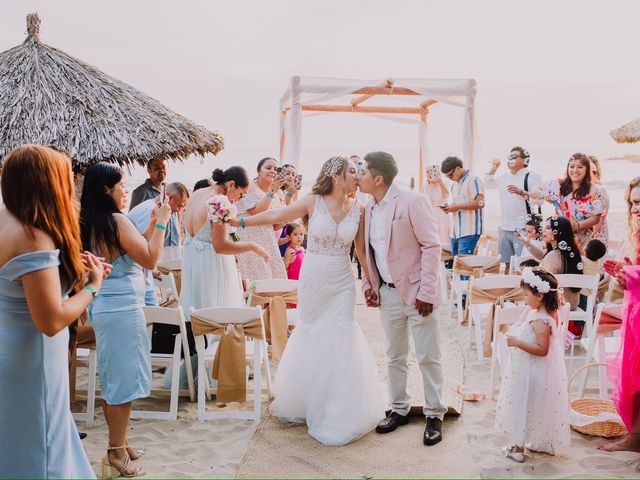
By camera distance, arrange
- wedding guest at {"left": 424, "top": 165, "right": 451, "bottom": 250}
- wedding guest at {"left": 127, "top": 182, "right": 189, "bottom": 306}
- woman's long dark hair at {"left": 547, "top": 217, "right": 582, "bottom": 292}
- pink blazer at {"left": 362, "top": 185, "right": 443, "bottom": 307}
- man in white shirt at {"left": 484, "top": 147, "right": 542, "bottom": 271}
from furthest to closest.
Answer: wedding guest at {"left": 424, "top": 165, "right": 451, "bottom": 250}
man in white shirt at {"left": 484, "top": 147, "right": 542, "bottom": 271}
woman's long dark hair at {"left": 547, "top": 217, "right": 582, "bottom": 292}
wedding guest at {"left": 127, "top": 182, "right": 189, "bottom": 306}
pink blazer at {"left": 362, "top": 185, "right": 443, "bottom": 307}

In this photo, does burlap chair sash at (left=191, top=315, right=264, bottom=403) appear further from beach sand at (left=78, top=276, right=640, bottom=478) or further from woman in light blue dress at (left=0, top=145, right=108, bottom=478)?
woman in light blue dress at (left=0, top=145, right=108, bottom=478)

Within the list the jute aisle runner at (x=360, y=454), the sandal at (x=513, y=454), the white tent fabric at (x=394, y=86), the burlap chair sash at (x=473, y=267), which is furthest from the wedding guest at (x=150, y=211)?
the white tent fabric at (x=394, y=86)

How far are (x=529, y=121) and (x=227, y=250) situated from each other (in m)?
88.3

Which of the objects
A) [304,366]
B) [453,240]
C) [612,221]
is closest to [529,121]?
[612,221]

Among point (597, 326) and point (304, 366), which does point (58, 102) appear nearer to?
point (304, 366)

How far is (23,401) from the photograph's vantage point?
2.49 meters

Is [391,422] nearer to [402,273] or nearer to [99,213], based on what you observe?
→ [402,273]

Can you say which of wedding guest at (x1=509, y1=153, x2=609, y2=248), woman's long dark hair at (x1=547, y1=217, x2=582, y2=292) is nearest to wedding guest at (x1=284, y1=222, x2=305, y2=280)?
woman's long dark hair at (x1=547, y1=217, x2=582, y2=292)

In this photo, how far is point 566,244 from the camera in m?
6.07

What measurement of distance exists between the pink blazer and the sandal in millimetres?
1072

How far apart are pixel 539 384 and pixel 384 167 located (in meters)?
1.80

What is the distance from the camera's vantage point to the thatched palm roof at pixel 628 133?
930 centimetres

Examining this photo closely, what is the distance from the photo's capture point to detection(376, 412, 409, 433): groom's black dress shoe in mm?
4559

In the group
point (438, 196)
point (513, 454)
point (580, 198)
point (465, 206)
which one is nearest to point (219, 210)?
point (513, 454)
